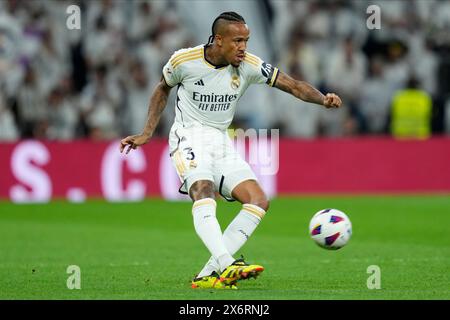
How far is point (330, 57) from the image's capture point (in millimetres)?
23703

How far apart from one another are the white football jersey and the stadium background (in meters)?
8.02

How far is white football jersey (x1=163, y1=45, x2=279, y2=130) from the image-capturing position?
10281mm

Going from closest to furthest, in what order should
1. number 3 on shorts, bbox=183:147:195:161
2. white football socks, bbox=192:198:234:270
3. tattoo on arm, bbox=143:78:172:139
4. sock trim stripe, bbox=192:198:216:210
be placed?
white football socks, bbox=192:198:234:270 → sock trim stripe, bbox=192:198:216:210 → number 3 on shorts, bbox=183:147:195:161 → tattoo on arm, bbox=143:78:172:139

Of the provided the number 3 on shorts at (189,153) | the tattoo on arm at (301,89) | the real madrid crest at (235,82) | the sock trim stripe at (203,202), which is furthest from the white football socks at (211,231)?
the tattoo on arm at (301,89)

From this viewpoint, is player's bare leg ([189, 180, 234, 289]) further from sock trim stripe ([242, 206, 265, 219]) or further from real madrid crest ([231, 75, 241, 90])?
real madrid crest ([231, 75, 241, 90])

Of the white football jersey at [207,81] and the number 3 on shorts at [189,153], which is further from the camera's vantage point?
the white football jersey at [207,81]

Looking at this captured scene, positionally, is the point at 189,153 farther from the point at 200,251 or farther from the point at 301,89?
the point at 200,251

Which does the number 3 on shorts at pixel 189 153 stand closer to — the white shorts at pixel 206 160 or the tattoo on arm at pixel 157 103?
the white shorts at pixel 206 160

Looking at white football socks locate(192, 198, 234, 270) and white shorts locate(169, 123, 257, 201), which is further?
white shorts locate(169, 123, 257, 201)

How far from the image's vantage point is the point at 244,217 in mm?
10070

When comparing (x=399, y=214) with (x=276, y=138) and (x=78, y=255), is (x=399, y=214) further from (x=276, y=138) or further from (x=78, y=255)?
(x=78, y=255)

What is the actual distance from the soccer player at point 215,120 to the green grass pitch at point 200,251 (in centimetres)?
64

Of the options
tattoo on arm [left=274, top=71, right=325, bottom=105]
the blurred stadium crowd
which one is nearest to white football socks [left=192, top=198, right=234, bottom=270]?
tattoo on arm [left=274, top=71, right=325, bottom=105]

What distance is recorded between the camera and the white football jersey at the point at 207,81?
33.7ft
